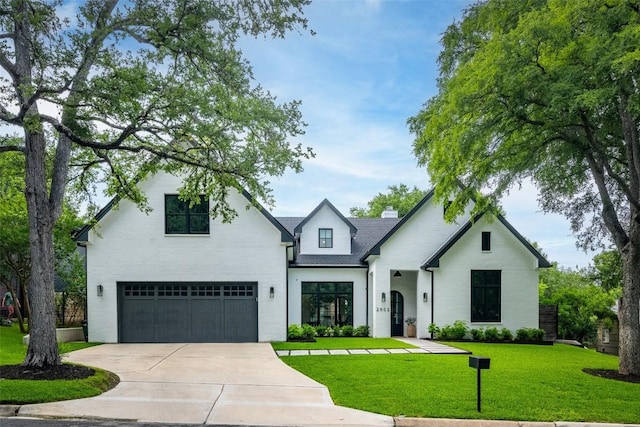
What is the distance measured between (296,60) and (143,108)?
176 inches

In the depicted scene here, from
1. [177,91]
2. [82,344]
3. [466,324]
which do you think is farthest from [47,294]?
[466,324]

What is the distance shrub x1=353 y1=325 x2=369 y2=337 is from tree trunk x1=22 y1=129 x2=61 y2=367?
12.2 metres

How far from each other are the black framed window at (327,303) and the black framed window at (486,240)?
18.9 ft

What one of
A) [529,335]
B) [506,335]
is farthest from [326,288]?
[529,335]

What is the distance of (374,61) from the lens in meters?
12.2

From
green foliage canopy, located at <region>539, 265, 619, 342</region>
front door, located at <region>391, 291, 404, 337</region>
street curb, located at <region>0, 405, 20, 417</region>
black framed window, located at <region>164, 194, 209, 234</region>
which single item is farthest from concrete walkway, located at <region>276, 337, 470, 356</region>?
green foliage canopy, located at <region>539, 265, 619, 342</region>

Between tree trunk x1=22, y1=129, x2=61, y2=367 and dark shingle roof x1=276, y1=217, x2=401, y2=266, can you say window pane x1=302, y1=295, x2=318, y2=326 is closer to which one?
dark shingle roof x1=276, y1=217, x2=401, y2=266

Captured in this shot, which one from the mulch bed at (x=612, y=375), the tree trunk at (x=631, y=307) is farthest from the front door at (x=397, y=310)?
the tree trunk at (x=631, y=307)

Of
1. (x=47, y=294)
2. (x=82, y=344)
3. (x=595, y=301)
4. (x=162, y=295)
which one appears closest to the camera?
(x=47, y=294)

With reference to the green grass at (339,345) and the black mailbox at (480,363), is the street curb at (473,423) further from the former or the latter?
the green grass at (339,345)

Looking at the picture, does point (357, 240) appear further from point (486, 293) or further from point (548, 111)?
point (548, 111)

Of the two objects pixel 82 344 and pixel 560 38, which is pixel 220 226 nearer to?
pixel 82 344

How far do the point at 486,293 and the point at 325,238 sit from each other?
7.23 m

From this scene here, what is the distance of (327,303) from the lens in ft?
66.1
